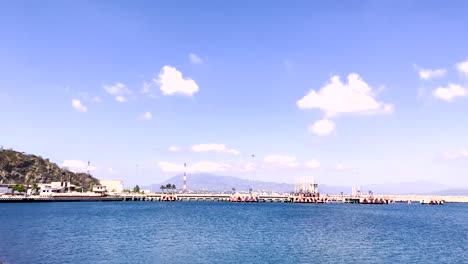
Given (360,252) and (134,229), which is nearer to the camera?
(360,252)

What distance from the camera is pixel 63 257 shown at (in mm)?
56562

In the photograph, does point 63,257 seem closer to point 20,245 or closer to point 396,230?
point 20,245

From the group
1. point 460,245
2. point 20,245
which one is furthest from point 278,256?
point 20,245

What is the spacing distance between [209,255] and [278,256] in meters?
10.2

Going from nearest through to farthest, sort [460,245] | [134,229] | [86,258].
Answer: [86,258]
[460,245]
[134,229]

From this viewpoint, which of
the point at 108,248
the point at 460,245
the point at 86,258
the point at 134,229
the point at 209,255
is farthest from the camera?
the point at 134,229

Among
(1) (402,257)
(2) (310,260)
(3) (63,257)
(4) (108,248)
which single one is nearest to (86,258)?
(3) (63,257)

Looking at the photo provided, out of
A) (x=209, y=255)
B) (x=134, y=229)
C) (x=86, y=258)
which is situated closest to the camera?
(x=86, y=258)

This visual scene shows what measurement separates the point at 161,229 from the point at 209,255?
35.5 m

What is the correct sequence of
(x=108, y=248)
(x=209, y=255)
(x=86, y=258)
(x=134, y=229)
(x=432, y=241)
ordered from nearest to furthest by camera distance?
(x=86, y=258) → (x=209, y=255) → (x=108, y=248) → (x=432, y=241) → (x=134, y=229)

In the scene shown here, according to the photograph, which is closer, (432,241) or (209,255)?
(209,255)

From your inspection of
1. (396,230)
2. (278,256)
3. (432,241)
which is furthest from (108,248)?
(396,230)

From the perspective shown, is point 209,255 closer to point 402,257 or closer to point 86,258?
point 86,258

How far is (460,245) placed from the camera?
74062mm
